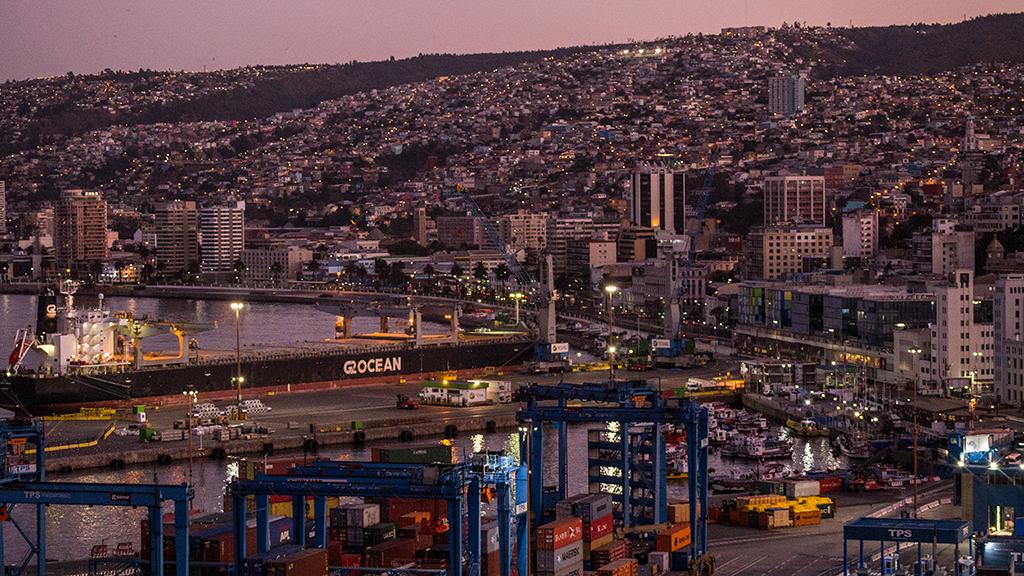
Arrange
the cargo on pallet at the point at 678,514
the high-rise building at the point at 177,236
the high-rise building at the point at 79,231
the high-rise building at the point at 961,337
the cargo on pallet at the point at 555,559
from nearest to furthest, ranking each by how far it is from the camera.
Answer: the cargo on pallet at the point at 555,559
the cargo on pallet at the point at 678,514
the high-rise building at the point at 961,337
the high-rise building at the point at 177,236
the high-rise building at the point at 79,231

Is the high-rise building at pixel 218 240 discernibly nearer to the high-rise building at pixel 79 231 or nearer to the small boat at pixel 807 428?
the high-rise building at pixel 79 231

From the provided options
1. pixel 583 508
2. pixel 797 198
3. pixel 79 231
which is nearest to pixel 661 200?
pixel 797 198

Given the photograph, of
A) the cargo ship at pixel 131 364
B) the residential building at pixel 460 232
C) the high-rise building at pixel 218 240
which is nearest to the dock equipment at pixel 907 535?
the cargo ship at pixel 131 364

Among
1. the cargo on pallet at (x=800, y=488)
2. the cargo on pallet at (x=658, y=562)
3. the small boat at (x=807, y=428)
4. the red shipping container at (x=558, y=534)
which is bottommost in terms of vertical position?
the small boat at (x=807, y=428)

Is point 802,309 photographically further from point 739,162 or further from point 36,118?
A: point 36,118

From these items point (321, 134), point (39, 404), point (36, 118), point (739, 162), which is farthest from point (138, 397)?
point (36, 118)

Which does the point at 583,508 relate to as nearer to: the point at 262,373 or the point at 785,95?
the point at 262,373

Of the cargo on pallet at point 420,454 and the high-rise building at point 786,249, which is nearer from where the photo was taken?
the cargo on pallet at point 420,454
